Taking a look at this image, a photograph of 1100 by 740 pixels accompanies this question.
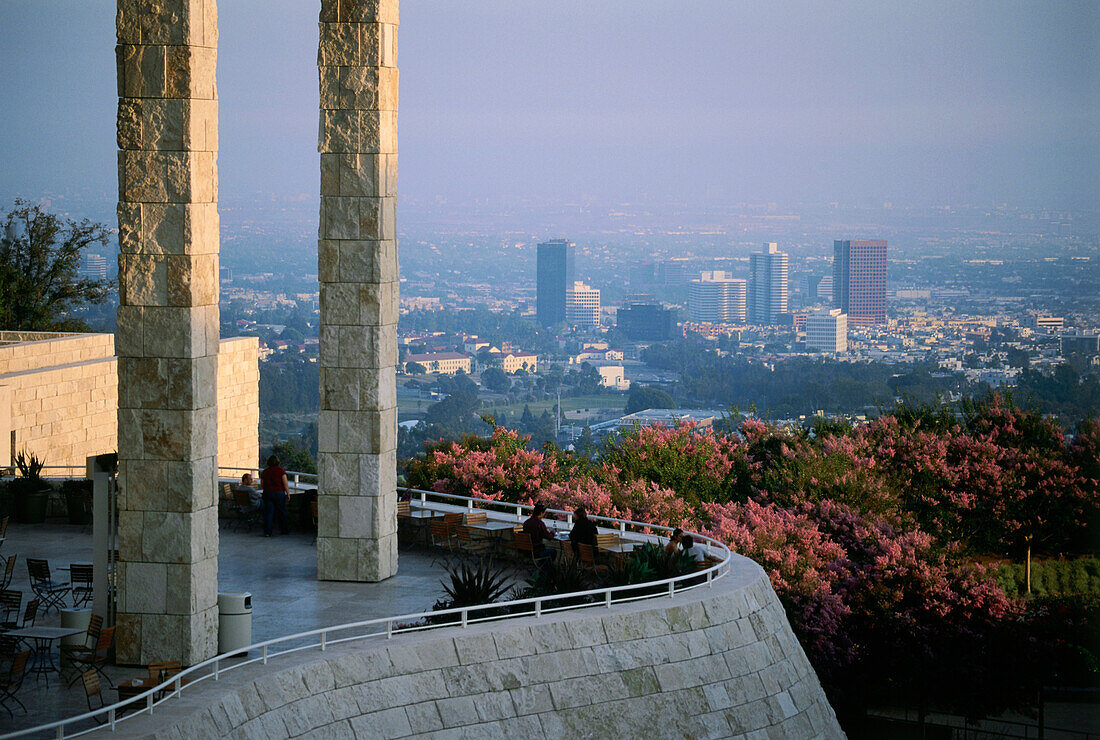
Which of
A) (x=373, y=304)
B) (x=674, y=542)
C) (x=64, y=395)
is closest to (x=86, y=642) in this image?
(x=373, y=304)

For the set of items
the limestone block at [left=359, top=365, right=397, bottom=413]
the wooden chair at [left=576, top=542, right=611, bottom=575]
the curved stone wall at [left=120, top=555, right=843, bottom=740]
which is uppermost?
the limestone block at [left=359, top=365, right=397, bottom=413]

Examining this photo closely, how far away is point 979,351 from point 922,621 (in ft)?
188

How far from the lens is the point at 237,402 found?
34.6 meters

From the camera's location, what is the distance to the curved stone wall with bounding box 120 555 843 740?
1067 centimetres

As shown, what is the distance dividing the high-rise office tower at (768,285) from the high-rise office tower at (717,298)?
1.32 meters

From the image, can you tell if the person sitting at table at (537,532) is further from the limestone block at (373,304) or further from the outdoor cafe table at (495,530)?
the limestone block at (373,304)

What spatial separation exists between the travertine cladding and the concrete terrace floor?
6175 mm

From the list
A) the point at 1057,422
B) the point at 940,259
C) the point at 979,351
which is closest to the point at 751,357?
the point at 940,259

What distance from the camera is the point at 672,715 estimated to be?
12.9m

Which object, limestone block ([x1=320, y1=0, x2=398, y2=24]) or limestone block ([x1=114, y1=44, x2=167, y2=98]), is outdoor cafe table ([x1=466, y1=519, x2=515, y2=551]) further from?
limestone block ([x1=114, y1=44, x2=167, y2=98])

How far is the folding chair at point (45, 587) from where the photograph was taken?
14.3 meters

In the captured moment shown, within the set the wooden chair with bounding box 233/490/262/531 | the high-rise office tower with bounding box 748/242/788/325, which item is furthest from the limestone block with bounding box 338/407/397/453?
the high-rise office tower with bounding box 748/242/788/325

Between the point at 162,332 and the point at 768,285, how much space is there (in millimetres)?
126068

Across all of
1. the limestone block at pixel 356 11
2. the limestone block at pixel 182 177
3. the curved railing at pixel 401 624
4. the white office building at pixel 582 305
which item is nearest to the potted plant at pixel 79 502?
the curved railing at pixel 401 624
